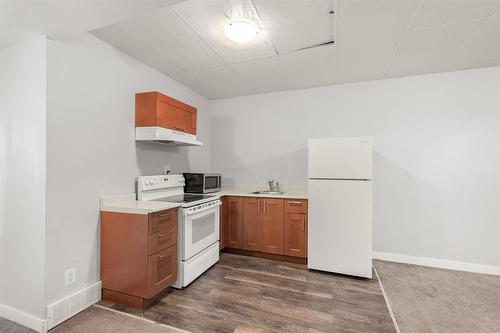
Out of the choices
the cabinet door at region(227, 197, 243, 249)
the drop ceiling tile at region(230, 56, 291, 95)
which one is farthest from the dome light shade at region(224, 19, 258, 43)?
the cabinet door at region(227, 197, 243, 249)

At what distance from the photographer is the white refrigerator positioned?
2.63 m

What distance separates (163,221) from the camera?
2.19 m

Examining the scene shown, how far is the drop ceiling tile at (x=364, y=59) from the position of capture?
7.80 ft

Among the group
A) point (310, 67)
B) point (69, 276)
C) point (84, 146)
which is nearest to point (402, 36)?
point (310, 67)

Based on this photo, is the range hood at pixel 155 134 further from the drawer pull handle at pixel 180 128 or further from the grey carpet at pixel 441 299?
the grey carpet at pixel 441 299

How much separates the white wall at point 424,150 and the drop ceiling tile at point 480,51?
20 cm

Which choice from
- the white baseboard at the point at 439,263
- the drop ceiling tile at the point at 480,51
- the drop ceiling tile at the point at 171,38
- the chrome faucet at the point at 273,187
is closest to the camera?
the drop ceiling tile at the point at 171,38

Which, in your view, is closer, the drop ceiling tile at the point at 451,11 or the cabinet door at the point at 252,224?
the drop ceiling tile at the point at 451,11

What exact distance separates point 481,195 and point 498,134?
2.56 feet

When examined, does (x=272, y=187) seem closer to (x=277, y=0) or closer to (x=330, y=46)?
(x=330, y=46)

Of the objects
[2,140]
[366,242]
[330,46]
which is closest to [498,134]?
[366,242]

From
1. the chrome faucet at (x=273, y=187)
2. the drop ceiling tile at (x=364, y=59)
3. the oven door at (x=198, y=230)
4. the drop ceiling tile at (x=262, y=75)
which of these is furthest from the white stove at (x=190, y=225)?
the drop ceiling tile at (x=364, y=59)

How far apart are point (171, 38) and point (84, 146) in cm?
132

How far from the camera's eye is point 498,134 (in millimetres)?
Answer: 2822
